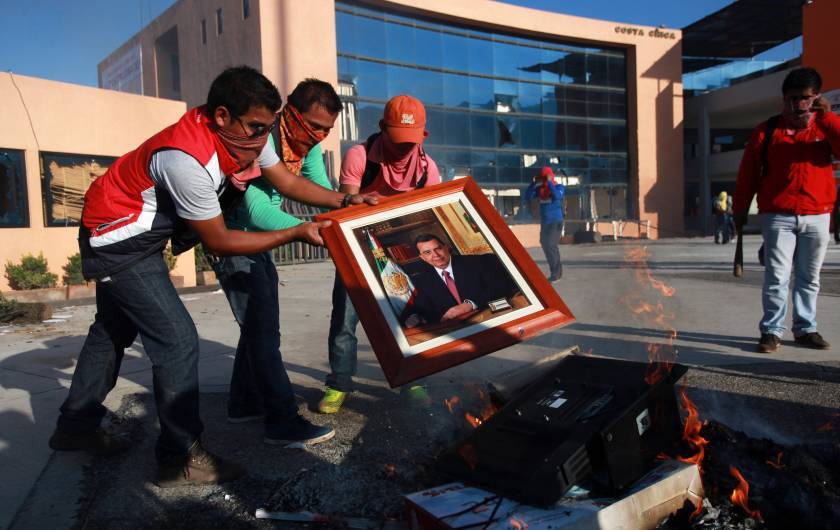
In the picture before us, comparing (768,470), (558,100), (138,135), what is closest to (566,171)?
(558,100)

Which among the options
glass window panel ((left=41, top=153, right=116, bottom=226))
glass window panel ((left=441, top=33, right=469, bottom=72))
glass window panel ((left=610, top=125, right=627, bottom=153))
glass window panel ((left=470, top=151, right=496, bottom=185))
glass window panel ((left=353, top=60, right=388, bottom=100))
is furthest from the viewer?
glass window panel ((left=610, top=125, right=627, bottom=153))

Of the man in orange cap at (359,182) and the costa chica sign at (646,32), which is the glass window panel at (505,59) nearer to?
the costa chica sign at (646,32)

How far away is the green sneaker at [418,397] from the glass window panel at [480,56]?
22684mm

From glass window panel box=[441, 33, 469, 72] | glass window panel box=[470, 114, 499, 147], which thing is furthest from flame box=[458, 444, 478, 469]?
glass window panel box=[441, 33, 469, 72]

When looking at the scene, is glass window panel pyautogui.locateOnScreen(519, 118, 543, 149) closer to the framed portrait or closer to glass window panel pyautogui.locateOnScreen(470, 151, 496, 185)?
glass window panel pyautogui.locateOnScreen(470, 151, 496, 185)

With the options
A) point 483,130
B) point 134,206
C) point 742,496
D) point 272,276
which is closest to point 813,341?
point 742,496

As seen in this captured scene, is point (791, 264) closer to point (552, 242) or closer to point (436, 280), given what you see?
point (436, 280)

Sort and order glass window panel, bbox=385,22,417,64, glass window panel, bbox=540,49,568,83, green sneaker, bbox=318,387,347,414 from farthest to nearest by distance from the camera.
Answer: glass window panel, bbox=540,49,568,83 → glass window panel, bbox=385,22,417,64 → green sneaker, bbox=318,387,347,414

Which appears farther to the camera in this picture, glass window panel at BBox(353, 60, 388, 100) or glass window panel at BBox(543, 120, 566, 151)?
glass window panel at BBox(543, 120, 566, 151)

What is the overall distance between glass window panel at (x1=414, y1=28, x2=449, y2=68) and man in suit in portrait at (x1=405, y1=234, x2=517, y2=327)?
70.9 ft

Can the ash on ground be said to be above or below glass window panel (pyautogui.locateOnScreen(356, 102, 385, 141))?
below

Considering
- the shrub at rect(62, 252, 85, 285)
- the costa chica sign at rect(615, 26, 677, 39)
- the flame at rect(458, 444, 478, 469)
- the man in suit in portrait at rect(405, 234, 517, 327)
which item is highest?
the costa chica sign at rect(615, 26, 677, 39)

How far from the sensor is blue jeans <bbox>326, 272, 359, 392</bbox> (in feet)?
12.0

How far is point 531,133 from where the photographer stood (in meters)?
26.5
